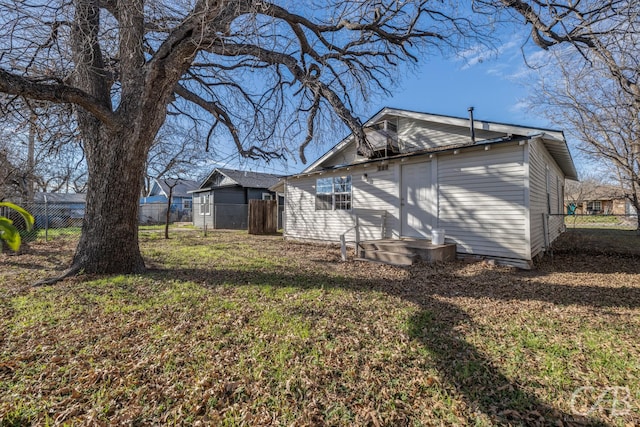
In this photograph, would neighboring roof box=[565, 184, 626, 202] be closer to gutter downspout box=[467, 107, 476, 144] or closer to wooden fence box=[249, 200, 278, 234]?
gutter downspout box=[467, 107, 476, 144]

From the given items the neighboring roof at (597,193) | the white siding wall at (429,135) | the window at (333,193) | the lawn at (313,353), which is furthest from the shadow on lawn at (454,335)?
the neighboring roof at (597,193)

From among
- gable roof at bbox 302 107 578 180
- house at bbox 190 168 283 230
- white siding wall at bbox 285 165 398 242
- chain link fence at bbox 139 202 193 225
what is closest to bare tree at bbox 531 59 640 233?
gable roof at bbox 302 107 578 180

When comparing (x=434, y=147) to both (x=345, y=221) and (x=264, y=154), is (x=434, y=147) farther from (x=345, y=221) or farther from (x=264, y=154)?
(x=264, y=154)

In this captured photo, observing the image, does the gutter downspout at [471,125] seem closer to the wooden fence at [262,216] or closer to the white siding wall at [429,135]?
the white siding wall at [429,135]

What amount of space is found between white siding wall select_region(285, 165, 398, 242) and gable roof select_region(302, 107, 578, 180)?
3.08 ft

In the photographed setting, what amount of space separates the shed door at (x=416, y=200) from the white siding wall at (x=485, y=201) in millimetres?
373

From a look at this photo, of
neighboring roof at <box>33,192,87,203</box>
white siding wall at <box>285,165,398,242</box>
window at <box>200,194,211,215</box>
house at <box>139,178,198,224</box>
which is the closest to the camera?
white siding wall at <box>285,165,398,242</box>

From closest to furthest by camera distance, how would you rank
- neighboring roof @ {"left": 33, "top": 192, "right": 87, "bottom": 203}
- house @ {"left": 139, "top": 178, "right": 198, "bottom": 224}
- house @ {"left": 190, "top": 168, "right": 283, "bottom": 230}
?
house @ {"left": 190, "top": 168, "right": 283, "bottom": 230} < house @ {"left": 139, "top": 178, "right": 198, "bottom": 224} < neighboring roof @ {"left": 33, "top": 192, "right": 87, "bottom": 203}

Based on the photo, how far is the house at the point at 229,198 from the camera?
1903 centimetres

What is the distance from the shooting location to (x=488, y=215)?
679 cm

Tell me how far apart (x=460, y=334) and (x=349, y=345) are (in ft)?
4.14

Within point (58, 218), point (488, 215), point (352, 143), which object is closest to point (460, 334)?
point (488, 215)

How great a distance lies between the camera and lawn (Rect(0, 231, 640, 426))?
1.94m

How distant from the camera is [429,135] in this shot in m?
8.63
